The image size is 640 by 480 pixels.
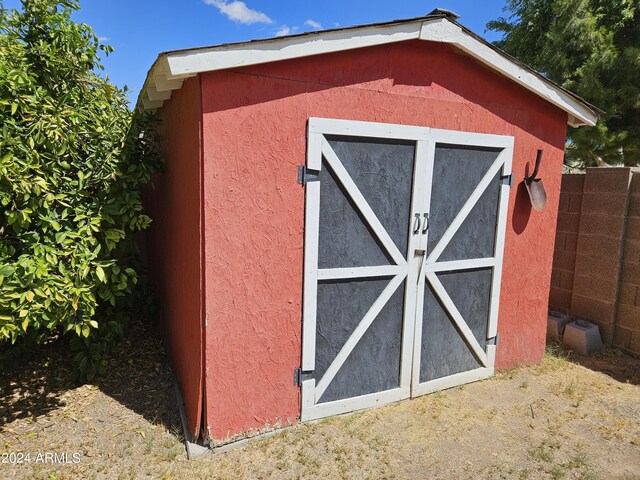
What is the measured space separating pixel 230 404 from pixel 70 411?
152 cm

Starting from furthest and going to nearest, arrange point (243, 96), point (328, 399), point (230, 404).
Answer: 1. point (328, 399)
2. point (230, 404)
3. point (243, 96)

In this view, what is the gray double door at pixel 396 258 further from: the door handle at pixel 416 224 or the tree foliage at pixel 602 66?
the tree foliage at pixel 602 66

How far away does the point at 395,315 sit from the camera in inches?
144

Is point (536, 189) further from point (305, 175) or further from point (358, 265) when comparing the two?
point (305, 175)

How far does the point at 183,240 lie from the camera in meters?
3.49

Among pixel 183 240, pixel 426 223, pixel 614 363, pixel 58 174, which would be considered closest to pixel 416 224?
pixel 426 223

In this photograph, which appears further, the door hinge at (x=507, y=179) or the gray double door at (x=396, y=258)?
the door hinge at (x=507, y=179)

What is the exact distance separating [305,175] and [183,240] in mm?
1217

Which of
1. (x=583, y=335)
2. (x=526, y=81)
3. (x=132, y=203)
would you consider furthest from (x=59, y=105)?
(x=583, y=335)

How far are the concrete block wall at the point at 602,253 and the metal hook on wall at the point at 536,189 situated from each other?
56.3 inches

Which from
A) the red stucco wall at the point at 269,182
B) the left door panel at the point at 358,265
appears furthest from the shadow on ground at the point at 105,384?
the left door panel at the point at 358,265

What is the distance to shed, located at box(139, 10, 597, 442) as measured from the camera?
293cm

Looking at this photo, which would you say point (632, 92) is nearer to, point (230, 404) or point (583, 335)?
point (583, 335)

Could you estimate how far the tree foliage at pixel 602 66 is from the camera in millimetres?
7836
